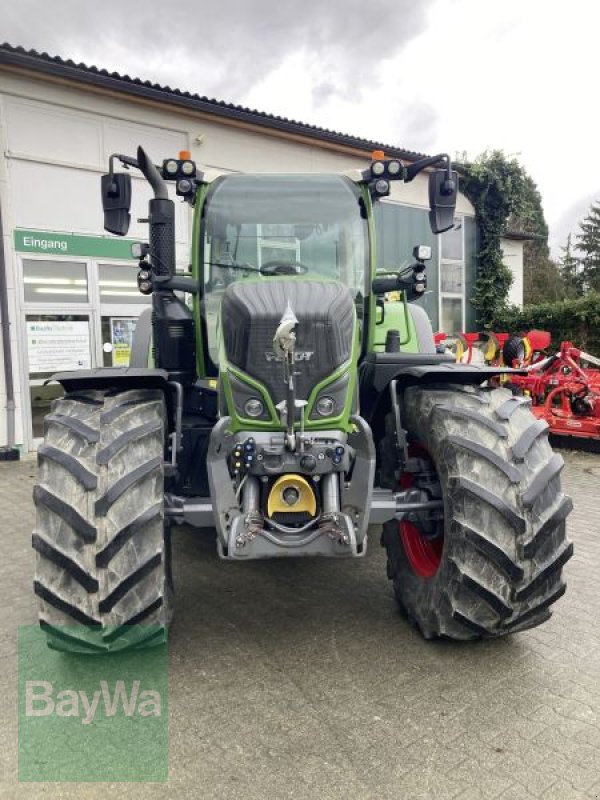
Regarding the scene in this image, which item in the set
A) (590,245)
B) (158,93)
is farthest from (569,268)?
(158,93)

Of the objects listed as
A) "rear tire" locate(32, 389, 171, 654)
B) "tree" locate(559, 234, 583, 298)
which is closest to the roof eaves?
"rear tire" locate(32, 389, 171, 654)

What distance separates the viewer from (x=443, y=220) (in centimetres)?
376

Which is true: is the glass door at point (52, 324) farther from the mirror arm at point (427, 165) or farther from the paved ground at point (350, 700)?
the mirror arm at point (427, 165)

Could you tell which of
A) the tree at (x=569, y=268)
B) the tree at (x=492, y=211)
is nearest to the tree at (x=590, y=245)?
the tree at (x=569, y=268)

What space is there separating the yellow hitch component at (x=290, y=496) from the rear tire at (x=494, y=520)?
63 centimetres

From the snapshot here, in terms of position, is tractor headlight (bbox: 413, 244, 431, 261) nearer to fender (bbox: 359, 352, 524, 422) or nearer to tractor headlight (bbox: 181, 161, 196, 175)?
fender (bbox: 359, 352, 524, 422)

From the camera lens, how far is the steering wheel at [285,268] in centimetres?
377

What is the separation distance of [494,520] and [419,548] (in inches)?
31.1

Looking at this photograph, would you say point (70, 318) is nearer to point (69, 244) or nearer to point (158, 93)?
point (69, 244)

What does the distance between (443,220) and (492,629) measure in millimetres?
2299

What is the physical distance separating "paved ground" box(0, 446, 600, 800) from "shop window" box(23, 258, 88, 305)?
563cm

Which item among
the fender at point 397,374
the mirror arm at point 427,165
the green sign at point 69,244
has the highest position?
the green sign at point 69,244

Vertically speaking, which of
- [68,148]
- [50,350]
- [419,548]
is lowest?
[419,548]

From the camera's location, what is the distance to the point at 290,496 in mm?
2795
